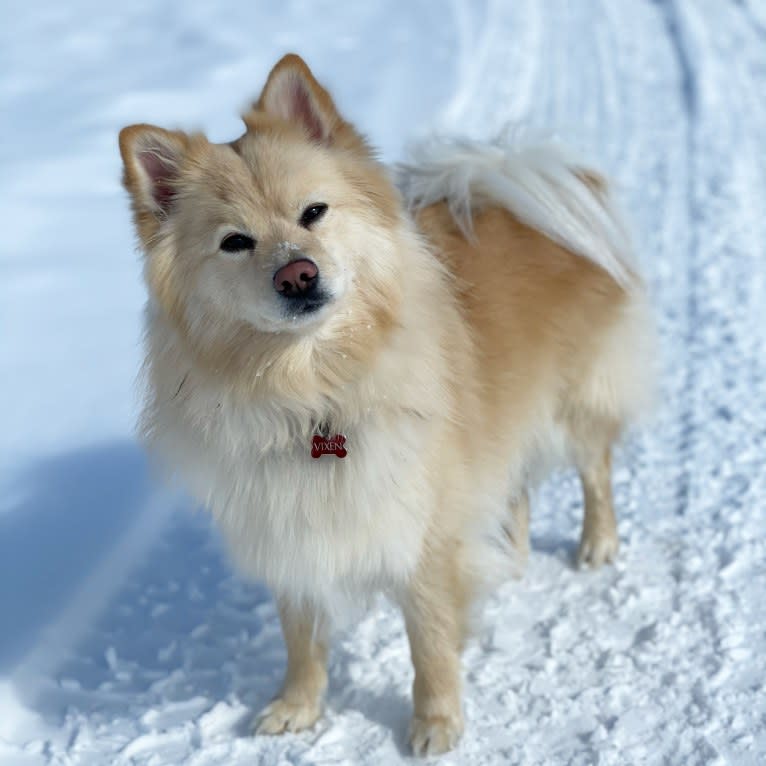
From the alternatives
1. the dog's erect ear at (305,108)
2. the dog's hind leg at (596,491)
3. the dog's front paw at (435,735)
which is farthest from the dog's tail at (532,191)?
the dog's front paw at (435,735)

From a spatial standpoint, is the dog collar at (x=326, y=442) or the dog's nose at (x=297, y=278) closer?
the dog's nose at (x=297, y=278)

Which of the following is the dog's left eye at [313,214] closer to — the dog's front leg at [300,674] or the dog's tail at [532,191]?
the dog's tail at [532,191]

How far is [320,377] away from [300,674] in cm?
96

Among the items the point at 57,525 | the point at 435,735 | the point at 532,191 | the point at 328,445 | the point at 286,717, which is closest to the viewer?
the point at 328,445

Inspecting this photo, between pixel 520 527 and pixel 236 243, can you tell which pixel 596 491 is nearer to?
pixel 520 527

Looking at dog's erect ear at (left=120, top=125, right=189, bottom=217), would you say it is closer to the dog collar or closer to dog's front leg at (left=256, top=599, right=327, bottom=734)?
the dog collar

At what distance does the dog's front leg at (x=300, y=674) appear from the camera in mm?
2734

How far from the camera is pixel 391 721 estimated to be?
2.76m

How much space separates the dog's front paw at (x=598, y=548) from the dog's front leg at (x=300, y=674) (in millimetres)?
1017

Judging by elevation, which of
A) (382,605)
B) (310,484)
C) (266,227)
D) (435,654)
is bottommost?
(382,605)

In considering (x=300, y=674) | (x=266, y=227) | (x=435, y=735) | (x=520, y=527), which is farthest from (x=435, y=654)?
(x=266, y=227)

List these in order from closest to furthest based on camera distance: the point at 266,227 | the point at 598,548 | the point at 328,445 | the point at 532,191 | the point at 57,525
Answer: the point at 266,227
the point at 328,445
the point at 532,191
the point at 598,548
the point at 57,525

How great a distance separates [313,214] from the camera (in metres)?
2.37

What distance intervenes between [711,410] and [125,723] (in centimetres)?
254
